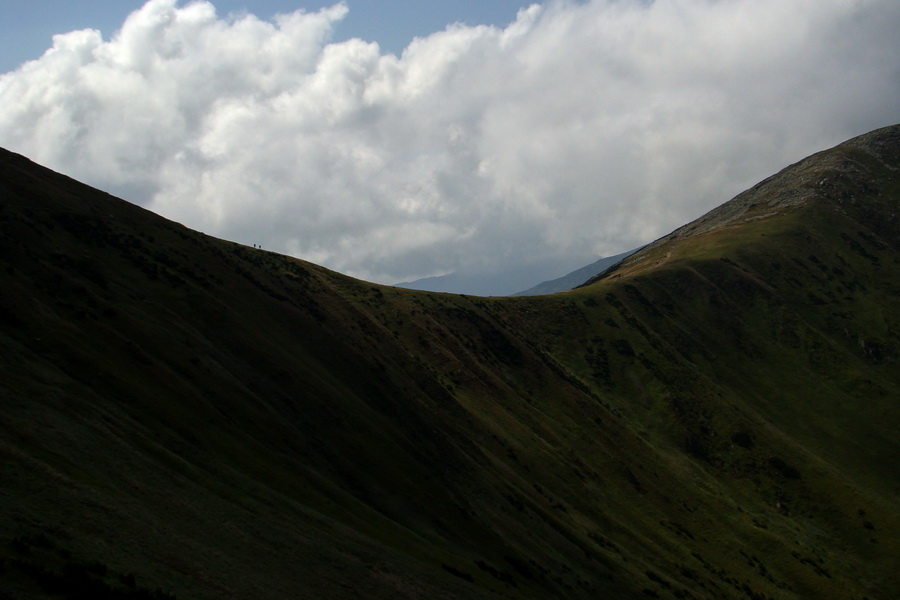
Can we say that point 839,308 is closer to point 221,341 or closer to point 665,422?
point 665,422

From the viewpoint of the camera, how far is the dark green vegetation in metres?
26.9

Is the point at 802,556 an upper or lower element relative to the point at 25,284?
lower

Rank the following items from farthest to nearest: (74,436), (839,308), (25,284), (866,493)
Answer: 1. (839,308)
2. (866,493)
3. (25,284)
4. (74,436)

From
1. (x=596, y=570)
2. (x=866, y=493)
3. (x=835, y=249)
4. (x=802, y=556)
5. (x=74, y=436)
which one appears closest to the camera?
(x=74, y=436)

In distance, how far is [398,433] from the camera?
5678cm

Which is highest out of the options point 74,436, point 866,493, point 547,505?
point 74,436

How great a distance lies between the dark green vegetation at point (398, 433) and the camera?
2694 cm

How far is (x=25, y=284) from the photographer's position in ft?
137

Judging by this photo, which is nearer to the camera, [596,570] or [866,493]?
[596,570]

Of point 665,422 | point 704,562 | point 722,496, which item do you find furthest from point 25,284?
point 665,422

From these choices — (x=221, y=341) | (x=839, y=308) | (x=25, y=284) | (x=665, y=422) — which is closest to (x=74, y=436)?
(x=25, y=284)

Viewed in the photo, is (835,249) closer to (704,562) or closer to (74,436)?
(704,562)

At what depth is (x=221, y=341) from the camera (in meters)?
53.0

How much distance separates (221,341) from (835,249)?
18568 cm
